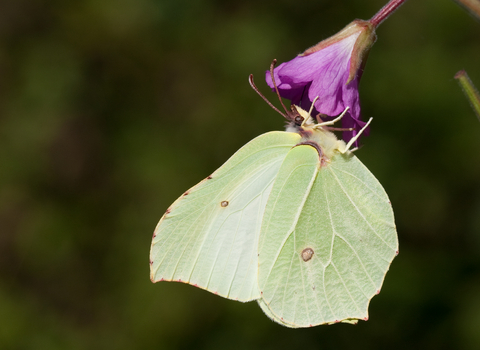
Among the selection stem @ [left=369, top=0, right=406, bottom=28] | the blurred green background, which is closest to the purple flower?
stem @ [left=369, top=0, right=406, bottom=28]

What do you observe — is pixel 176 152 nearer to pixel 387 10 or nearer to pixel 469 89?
pixel 387 10

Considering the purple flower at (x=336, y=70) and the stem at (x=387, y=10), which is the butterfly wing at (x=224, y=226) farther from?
the stem at (x=387, y=10)

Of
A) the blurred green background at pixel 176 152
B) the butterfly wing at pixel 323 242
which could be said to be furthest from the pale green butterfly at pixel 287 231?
the blurred green background at pixel 176 152

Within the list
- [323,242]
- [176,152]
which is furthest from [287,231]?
[176,152]

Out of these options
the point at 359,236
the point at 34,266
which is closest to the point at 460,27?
the point at 359,236

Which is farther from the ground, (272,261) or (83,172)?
(83,172)

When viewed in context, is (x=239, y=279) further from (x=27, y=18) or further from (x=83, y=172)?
(x=27, y=18)

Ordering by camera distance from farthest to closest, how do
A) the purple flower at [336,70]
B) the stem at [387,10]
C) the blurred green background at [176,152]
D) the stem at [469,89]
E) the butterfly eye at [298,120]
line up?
the blurred green background at [176,152] < the butterfly eye at [298,120] < the purple flower at [336,70] < the stem at [387,10] < the stem at [469,89]
